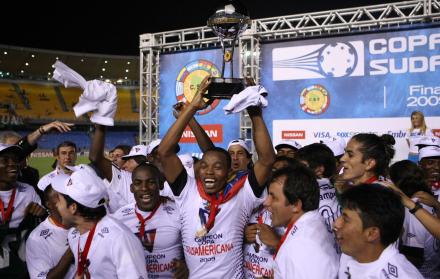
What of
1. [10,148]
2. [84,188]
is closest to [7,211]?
[10,148]

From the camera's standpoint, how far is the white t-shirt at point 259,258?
312 cm

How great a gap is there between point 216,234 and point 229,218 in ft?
0.48

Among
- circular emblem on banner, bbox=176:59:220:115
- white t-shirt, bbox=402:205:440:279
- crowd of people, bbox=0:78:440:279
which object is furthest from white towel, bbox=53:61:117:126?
circular emblem on banner, bbox=176:59:220:115

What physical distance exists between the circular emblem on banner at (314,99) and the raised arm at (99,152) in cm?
646

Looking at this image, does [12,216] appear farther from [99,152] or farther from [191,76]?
[191,76]

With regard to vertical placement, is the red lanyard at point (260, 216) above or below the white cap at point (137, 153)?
below

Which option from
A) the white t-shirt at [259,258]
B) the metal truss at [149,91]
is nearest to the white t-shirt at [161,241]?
the white t-shirt at [259,258]

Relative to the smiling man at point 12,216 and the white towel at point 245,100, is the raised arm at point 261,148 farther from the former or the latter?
the smiling man at point 12,216

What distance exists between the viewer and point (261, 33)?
33.0ft

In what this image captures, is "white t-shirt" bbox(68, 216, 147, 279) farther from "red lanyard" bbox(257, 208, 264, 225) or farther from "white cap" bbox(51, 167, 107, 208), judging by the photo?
"red lanyard" bbox(257, 208, 264, 225)

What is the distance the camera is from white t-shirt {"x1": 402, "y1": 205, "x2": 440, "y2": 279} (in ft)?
A: 10.4

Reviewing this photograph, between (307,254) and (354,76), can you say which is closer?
(307,254)

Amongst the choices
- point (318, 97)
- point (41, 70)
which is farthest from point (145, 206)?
point (41, 70)

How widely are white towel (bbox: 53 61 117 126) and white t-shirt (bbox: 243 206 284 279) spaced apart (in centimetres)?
140
